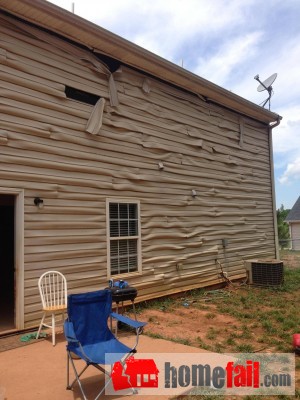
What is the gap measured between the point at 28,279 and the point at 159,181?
11.4ft

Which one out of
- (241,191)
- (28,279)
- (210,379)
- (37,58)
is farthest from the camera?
(241,191)

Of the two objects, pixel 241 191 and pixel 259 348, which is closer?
pixel 259 348

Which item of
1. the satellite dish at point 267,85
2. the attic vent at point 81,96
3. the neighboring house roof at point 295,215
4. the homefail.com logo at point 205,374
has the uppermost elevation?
the satellite dish at point 267,85

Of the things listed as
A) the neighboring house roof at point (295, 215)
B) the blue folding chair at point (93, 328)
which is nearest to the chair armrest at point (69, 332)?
the blue folding chair at point (93, 328)

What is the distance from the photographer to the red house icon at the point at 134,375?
3.24 meters

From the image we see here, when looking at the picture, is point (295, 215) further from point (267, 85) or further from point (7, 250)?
point (7, 250)

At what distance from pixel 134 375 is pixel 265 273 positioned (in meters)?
6.42

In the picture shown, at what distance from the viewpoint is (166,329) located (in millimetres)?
5289

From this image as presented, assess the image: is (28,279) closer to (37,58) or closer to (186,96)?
(37,58)

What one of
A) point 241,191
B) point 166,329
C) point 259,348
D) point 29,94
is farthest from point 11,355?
point 241,191

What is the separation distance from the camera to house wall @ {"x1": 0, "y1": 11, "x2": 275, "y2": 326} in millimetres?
5203

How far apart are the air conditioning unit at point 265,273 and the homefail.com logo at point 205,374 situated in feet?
16.6

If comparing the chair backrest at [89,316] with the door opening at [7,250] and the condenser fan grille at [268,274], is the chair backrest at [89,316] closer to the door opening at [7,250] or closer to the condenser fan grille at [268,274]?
the door opening at [7,250]

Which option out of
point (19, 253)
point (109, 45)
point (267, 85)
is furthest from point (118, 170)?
point (267, 85)
